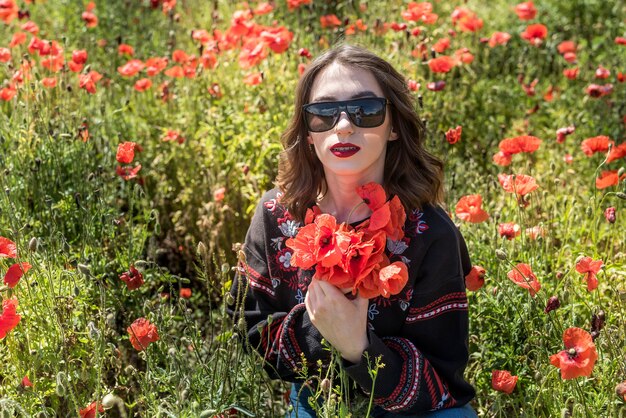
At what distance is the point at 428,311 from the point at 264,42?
203 centimetres

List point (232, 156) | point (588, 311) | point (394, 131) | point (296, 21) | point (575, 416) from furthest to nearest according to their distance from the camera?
point (296, 21), point (232, 156), point (588, 311), point (394, 131), point (575, 416)

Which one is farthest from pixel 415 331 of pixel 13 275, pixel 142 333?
pixel 13 275

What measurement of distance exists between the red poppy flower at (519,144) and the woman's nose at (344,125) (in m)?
0.98

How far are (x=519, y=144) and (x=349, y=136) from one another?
3.40 feet

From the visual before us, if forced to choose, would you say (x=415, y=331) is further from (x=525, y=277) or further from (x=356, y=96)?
(x=356, y=96)

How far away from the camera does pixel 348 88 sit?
2.52m

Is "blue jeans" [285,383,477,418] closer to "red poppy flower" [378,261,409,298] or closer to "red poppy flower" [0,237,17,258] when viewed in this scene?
"red poppy flower" [378,261,409,298]

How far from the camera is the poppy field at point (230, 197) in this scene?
257cm

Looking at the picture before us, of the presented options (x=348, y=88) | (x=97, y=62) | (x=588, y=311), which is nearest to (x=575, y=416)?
(x=588, y=311)

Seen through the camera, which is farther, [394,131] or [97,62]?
[97,62]

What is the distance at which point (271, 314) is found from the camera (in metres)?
2.68

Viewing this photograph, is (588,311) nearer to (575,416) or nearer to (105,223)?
A: (575,416)

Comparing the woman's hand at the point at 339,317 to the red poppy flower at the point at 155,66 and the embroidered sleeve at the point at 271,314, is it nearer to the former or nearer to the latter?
the embroidered sleeve at the point at 271,314

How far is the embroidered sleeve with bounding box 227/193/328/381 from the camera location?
2572mm
